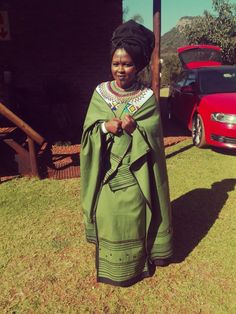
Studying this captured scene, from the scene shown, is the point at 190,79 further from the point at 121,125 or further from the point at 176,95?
the point at 121,125

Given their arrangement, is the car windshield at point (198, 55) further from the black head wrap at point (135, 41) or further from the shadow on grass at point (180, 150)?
the black head wrap at point (135, 41)

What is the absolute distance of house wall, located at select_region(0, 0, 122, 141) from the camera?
8.58 metres

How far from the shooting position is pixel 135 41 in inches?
98.5

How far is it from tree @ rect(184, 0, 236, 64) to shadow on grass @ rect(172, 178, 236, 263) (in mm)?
24905

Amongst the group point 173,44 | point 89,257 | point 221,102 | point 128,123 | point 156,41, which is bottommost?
point 89,257

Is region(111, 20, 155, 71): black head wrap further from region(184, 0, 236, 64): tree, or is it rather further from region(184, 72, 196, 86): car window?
region(184, 0, 236, 64): tree

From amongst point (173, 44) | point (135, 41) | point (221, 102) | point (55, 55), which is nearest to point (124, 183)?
point (135, 41)

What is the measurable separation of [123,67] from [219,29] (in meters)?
29.1

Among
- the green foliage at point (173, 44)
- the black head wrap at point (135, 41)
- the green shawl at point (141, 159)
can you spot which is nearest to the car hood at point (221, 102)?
the green shawl at point (141, 159)

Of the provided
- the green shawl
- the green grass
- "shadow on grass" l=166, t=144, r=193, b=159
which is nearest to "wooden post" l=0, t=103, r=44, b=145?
the green grass

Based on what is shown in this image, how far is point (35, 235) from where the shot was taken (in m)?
3.99

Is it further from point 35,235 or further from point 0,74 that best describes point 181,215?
point 0,74

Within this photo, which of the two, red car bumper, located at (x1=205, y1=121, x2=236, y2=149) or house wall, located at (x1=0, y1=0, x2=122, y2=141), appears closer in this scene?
red car bumper, located at (x1=205, y1=121, x2=236, y2=149)

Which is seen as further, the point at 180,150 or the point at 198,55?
the point at 198,55
